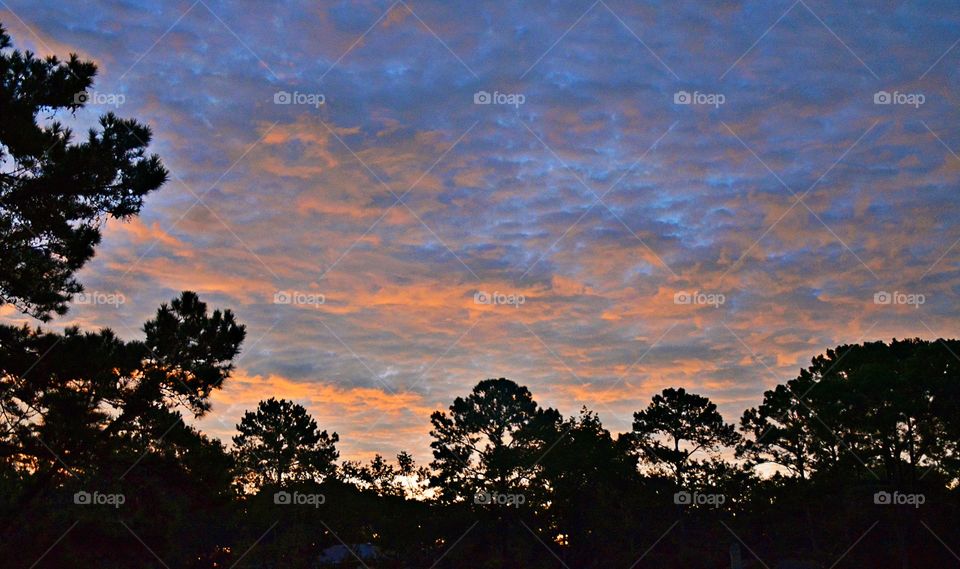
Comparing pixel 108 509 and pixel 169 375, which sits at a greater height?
pixel 169 375

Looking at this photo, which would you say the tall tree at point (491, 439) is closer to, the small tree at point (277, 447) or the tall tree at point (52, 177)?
the small tree at point (277, 447)

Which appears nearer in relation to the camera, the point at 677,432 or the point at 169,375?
the point at 169,375

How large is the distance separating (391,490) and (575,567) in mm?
15909

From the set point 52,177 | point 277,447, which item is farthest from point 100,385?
point 277,447

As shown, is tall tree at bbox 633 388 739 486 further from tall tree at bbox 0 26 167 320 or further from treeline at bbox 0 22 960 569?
tall tree at bbox 0 26 167 320

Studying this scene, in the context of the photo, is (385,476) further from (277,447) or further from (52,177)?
(52,177)

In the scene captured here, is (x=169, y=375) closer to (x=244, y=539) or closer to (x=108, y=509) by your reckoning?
(x=108, y=509)

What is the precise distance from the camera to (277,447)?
5712 centimetres

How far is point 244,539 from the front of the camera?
167 feet

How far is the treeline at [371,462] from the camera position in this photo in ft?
48.4

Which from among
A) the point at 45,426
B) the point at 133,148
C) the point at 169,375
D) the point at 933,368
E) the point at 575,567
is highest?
the point at 933,368

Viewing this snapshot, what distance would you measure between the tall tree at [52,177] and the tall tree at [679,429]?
46055 millimetres

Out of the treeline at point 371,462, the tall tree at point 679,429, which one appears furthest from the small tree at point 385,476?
the tall tree at point 679,429

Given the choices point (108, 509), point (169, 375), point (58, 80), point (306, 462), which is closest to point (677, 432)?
point (306, 462)
